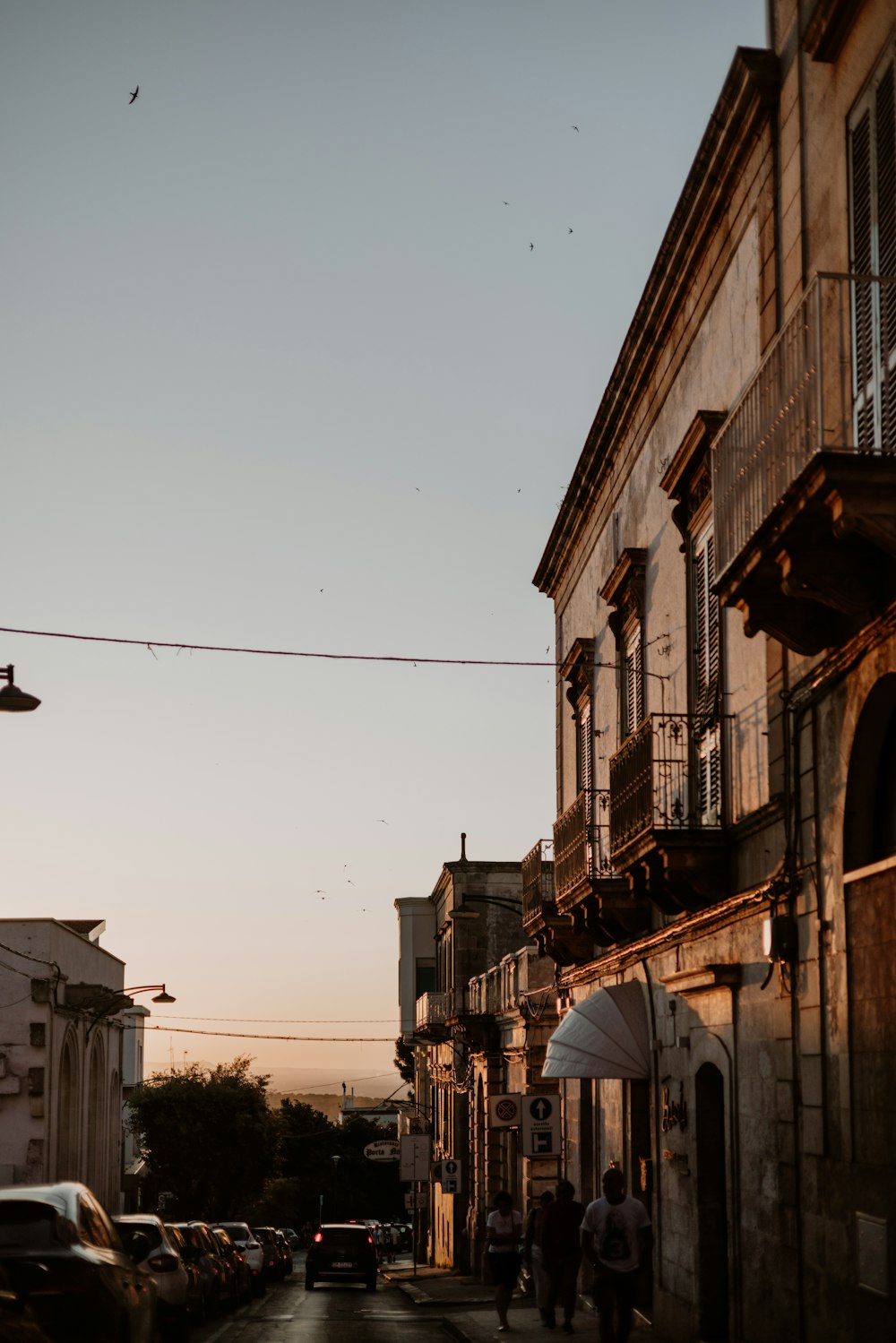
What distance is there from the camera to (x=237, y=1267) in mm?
30562

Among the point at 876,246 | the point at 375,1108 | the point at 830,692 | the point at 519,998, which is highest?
the point at 876,246

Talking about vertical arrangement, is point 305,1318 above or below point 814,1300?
below

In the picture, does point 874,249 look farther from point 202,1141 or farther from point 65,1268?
point 202,1141

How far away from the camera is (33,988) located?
4522cm

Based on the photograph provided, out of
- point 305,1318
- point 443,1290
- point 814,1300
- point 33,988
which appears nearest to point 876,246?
point 814,1300

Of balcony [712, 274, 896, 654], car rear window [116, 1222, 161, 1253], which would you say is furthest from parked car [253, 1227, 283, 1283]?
balcony [712, 274, 896, 654]

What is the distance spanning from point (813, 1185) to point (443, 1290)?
78.1ft

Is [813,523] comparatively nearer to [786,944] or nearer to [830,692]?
[830,692]

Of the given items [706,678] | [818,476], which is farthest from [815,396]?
[706,678]

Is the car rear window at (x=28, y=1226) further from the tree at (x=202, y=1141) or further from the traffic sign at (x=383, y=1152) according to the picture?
the tree at (x=202, y=1141)

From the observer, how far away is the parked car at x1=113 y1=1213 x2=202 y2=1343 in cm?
1303

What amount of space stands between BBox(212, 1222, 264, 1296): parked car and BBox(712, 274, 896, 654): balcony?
26.5 m

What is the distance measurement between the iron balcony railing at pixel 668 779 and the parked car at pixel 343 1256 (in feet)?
78.4

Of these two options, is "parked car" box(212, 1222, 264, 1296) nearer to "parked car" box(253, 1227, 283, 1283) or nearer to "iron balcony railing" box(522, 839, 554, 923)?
"parked car" box(253, 1227, 283, 1283)
